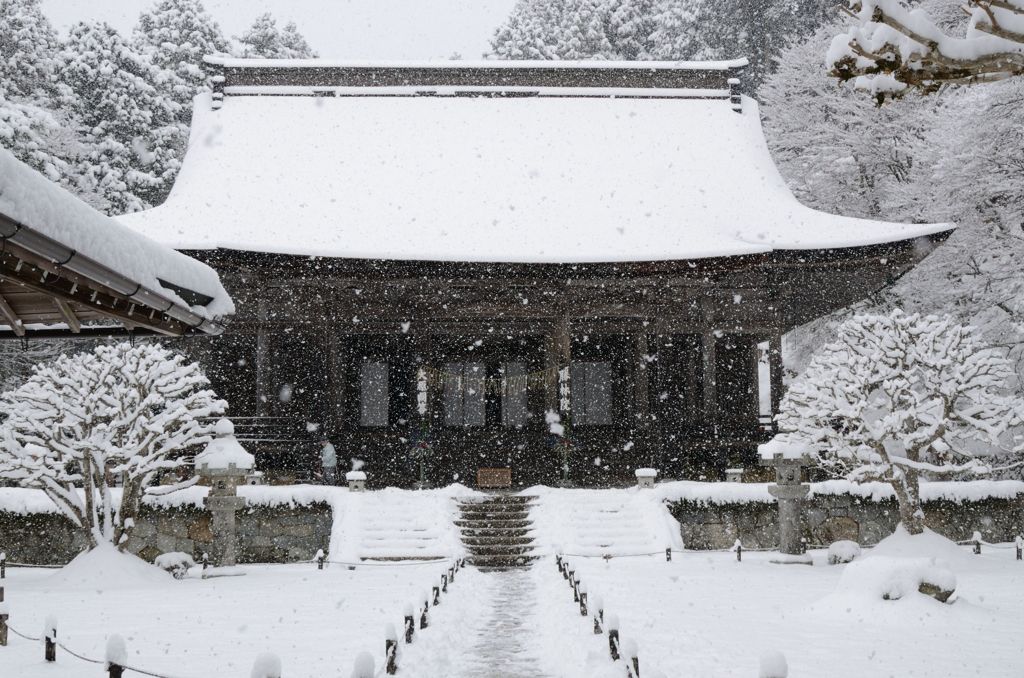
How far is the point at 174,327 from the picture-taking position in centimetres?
604

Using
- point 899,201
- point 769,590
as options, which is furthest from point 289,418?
point 899,201

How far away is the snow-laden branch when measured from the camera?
12.6ft

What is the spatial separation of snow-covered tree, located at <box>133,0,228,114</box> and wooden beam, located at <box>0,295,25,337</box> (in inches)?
1205

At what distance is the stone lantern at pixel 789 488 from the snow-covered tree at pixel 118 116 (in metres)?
21.0

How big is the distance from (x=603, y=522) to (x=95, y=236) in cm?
1320

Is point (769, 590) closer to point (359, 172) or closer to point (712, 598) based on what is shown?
point (712, 598)

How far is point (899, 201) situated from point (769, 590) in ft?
47.3

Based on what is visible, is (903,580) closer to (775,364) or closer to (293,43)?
(775,364)

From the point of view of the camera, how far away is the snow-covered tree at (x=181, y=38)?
35.7m

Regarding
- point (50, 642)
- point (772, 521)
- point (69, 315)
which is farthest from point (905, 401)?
point (69, 315)

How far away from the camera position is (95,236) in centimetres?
466

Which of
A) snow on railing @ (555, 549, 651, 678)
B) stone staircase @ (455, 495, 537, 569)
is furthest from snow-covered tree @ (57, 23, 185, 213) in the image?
snow on railing @ (555, 549, 651, 678)

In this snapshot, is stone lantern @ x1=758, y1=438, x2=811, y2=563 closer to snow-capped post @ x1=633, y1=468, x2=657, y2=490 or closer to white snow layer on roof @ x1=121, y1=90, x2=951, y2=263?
snow-capped post @ x1=633, y1=468, x2=657, y2=490

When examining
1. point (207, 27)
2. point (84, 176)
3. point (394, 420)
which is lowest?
point (394, 420)
